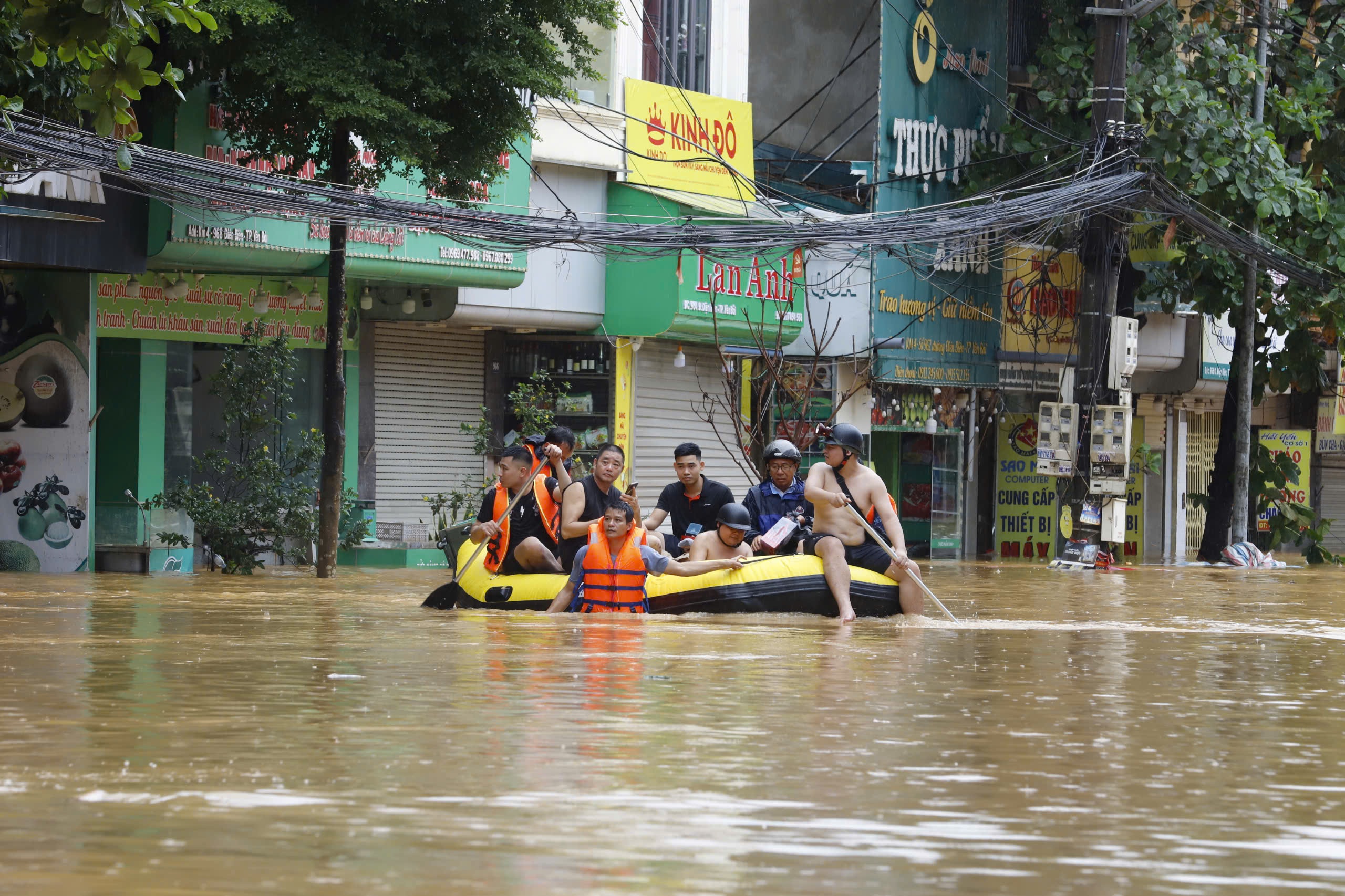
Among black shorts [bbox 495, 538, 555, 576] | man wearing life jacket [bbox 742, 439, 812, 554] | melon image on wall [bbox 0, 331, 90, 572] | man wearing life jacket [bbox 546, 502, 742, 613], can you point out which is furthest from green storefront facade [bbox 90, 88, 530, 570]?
man wearing life jacket [bbox 546, 502, 742, 613]

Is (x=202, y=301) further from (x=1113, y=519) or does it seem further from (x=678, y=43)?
(x=1113, y=519)

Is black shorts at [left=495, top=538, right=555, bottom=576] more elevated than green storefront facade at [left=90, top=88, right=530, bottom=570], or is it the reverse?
green storefront facade at [left=90, top=88, right=530, bottom=570]

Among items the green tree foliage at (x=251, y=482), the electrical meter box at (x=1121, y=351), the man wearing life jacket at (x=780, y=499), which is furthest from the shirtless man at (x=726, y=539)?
the electrical meter box at (x=1121, y=351)

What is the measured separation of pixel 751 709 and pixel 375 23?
40.6ft

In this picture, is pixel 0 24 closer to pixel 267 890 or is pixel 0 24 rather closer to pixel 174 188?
pixel 174 188

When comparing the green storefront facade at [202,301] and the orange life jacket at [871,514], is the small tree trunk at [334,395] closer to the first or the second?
the green storefront facade at [202,301]

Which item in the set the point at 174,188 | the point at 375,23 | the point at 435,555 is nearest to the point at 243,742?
the point at 174,188

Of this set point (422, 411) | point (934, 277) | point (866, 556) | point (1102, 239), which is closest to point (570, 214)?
point (422, 411)

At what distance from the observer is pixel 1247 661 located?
1108 cm

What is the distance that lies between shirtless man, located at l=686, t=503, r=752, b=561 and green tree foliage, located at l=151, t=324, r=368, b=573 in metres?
6.42

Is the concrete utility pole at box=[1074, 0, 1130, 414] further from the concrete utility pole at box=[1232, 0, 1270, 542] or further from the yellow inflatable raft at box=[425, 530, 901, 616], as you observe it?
the yellow inflatable raft at box=[425, 530, 901, 616]

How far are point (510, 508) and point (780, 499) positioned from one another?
86.7 inches

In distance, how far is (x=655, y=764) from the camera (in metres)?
6.20

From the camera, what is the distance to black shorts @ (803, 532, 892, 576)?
580 inches
